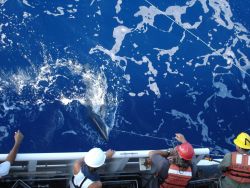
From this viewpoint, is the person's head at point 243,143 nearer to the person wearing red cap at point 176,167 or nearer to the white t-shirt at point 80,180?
the person wearing red cap at point 176,167

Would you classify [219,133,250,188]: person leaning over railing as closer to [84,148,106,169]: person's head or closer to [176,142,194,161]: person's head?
[176,142,194,161]: person's head

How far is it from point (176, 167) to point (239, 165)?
43.9 inches

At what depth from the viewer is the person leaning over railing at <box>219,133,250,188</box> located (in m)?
5.75

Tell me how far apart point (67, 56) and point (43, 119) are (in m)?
1.99

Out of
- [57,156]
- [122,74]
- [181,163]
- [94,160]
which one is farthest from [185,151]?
[122,74]

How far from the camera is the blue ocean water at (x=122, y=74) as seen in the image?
29.1ft

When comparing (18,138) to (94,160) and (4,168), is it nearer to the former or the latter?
A: (4,168)

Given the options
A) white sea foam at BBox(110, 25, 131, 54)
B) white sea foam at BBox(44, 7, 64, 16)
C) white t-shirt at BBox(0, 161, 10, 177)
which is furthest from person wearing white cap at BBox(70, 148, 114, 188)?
white sea foam at BBox(44, 7, 64, 16)

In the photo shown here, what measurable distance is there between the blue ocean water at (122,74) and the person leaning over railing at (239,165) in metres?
3.39

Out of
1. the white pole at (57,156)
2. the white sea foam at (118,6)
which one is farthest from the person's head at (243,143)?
the white sea foam at (118,6)

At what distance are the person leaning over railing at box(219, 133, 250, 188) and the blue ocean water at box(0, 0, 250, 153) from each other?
11.1 feet

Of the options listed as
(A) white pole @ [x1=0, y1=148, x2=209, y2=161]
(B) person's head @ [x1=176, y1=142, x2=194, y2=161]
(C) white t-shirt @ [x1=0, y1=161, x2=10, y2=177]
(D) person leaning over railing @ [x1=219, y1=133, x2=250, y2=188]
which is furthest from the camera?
(D) person leaning over railing @ [x1=219, y1=133, x2=250, y2=188]

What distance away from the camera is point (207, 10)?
Result: 12242mm

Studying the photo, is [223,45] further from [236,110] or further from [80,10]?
[80,10]
